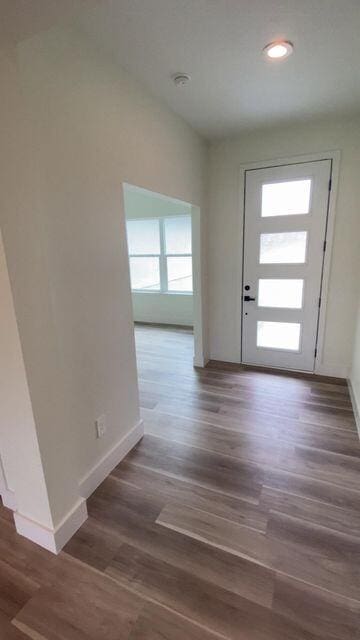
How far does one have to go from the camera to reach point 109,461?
6.72ft

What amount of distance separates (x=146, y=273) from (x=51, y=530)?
506 cm

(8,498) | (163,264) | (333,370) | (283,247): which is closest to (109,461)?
(8,498)

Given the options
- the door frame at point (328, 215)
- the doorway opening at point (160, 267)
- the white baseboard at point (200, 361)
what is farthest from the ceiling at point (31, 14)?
the doorway opening at point (160, 267)

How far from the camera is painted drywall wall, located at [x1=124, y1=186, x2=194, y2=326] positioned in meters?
5.57

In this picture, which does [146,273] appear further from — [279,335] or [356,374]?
[356,374]

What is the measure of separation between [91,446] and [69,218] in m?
1.37

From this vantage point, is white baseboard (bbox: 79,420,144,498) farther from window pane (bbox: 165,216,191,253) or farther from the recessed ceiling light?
window pane (bbox: 165,216,191,253)

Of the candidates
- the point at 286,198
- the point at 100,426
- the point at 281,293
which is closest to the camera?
the point at 100,426

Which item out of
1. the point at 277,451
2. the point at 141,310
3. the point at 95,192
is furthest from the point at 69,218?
the point at 141,310

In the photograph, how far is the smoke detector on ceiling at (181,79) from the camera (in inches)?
79.0

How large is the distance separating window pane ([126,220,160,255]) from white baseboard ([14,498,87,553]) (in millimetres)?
4897

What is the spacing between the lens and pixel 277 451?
2217 millimetres

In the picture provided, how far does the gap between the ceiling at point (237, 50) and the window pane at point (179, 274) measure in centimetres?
316

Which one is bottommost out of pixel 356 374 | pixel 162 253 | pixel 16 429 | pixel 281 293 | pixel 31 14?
pixel 356 374
